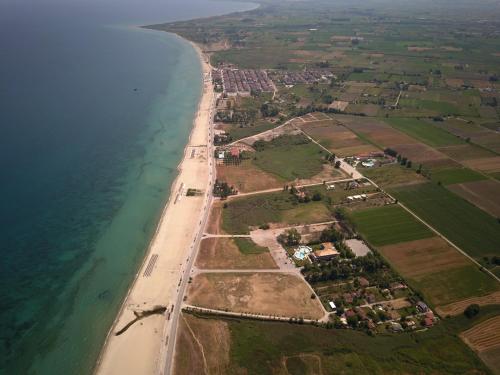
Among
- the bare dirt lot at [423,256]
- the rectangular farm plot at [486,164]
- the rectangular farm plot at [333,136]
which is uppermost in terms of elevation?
the bare dirt lot at [423,256]

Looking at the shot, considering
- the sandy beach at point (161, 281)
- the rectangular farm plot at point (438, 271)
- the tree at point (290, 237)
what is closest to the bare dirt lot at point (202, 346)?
the sandy beach at point (161, 281)

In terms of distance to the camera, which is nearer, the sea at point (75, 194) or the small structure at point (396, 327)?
the small structure at point (396, 327)

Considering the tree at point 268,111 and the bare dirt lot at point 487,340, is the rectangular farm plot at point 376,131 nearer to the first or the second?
the tree at point 268,111

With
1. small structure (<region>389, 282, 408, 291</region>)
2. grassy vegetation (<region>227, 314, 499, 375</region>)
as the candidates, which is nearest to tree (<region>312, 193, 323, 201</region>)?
small structure (<region>389, 282, 408, 291</region>)

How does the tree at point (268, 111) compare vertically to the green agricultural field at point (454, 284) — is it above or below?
below

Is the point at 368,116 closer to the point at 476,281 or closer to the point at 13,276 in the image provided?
the point at 476,281

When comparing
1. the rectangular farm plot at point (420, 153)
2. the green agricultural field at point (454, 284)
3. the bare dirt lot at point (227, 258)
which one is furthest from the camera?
the rectangular farm plot at point (420, 153)

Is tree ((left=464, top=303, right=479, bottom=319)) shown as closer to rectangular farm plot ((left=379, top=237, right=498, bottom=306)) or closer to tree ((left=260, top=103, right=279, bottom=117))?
rectangular farm plot ((left=379, top=237, right=498, bottom=306))

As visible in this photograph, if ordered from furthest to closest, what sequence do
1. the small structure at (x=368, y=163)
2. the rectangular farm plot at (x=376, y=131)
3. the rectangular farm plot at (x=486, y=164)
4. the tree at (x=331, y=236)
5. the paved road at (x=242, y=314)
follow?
the rectangular farm plot at (x=376, y=131) → the small structure at (x=368, y=163) → the rectangular farm plot at (x=486, y=164) → the tree at (x=331, y=236) → the paved road at (x=242, y=314)
